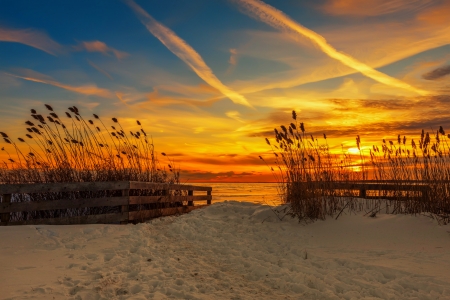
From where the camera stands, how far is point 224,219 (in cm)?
1035

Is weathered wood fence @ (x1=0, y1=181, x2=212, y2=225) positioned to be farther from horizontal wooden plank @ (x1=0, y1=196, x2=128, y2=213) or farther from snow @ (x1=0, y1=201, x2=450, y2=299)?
snow @ (x1=0, y1=201, x2=450, y2=299)

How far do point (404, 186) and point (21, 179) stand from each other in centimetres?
1008

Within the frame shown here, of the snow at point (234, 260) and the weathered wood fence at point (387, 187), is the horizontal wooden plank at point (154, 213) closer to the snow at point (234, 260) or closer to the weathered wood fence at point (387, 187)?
the snow at point (234, 260)

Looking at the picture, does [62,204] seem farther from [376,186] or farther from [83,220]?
[376,186]

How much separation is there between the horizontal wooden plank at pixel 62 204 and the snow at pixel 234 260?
111cm

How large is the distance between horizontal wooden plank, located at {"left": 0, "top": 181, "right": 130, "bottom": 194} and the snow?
1.37 m

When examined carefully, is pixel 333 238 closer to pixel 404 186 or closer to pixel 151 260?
pixel 404 186

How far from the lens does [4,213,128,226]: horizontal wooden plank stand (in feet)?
30.3

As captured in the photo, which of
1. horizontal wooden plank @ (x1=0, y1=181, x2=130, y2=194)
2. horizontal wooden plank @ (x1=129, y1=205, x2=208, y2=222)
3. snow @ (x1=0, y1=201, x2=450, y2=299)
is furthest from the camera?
horizontal wooden plank @ (x1=129, y1=205, x2=208, y2=222)

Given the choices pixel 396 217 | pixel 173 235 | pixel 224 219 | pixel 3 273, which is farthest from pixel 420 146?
pixel 3 273

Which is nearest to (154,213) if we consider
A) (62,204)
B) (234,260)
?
(62,204)

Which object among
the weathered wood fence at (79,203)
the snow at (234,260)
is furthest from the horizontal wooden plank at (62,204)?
the snow at (234,260)

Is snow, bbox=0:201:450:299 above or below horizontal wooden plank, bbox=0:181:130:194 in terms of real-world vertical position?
below

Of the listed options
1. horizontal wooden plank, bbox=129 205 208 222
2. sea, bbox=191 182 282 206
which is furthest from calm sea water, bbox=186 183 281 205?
horizontal wooden plank, bbox=129 205 208 222
